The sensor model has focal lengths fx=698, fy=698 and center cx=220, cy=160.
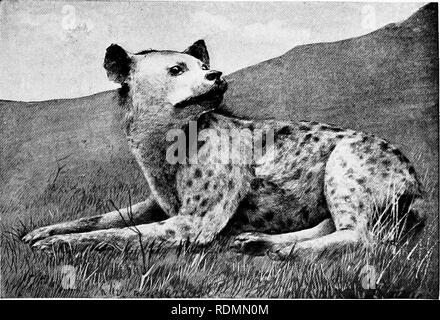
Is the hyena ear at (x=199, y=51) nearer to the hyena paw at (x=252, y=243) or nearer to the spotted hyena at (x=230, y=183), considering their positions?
the spotted hyena at (x=230, y=183)

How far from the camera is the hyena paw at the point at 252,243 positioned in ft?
17.4

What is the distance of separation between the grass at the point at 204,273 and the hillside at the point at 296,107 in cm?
52

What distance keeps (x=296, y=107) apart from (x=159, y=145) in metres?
1.24

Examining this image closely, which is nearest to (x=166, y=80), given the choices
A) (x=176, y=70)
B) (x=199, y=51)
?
(x=176, y=70)

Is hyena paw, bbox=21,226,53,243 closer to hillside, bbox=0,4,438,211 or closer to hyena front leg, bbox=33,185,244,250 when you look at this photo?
hyena front leg, bbox=33,185,244,250

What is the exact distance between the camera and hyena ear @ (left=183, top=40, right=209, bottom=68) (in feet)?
18.9

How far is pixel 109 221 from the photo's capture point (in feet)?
18.4

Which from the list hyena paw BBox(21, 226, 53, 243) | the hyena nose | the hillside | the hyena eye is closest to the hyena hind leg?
the hillside

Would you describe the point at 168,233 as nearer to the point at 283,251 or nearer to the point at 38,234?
the point at 283,251

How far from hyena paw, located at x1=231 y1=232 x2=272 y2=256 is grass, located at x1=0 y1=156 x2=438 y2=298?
0.06 meters

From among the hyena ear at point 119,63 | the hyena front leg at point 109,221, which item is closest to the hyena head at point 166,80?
the hyena ear at point 119,63

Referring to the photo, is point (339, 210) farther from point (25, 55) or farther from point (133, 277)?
point (25, 55)
